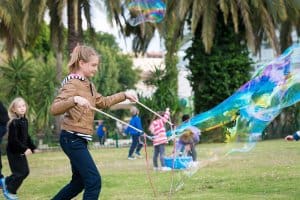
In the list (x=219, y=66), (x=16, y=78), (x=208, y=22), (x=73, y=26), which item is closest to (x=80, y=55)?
(x=73, y=26)

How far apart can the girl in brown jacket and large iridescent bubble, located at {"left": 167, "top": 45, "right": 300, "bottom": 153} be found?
6.38 feet

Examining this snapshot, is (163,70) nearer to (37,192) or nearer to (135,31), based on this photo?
(135,31)

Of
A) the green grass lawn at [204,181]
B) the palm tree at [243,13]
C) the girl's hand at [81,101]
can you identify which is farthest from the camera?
the palm tree at [243,13]

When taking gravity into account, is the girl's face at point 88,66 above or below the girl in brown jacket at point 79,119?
above

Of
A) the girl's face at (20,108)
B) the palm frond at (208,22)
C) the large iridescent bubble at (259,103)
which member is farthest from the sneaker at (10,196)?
the palm frond at (208,22)

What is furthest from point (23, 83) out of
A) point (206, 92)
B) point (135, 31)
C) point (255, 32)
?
point (255, 32)

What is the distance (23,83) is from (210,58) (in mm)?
8002

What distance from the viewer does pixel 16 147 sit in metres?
9.48

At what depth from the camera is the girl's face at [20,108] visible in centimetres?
936

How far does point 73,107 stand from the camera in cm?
616

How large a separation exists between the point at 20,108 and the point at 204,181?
324 cm

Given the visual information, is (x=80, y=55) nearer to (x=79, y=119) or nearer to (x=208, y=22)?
(x=79, y=119)

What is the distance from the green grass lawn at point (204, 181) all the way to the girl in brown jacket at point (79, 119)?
1626 millimetres

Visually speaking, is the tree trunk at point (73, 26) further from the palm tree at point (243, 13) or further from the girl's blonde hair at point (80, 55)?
the girl's blonde hair at point (80, 55)
